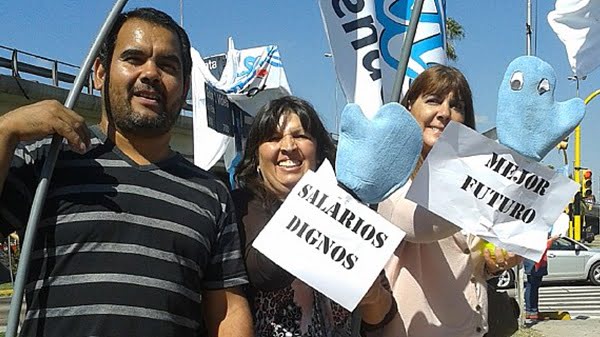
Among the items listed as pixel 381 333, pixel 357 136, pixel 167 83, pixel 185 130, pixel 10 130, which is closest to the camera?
pixel 10 130

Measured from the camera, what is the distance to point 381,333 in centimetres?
231

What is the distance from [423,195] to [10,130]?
1127 mm

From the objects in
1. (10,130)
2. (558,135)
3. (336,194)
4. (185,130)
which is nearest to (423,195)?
(336,194)

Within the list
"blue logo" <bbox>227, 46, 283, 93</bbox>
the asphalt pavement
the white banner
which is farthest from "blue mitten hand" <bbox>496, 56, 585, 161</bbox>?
the asphalt pavement

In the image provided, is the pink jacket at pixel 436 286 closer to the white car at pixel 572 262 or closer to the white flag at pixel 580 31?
the white flag at pixel 580 31

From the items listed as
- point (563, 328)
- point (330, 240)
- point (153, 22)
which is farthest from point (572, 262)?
point (153, 22)

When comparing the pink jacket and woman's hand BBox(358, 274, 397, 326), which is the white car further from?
woman's hand BBox(358, 274, 397, 326)

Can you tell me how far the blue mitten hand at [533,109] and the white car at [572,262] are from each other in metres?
14.6

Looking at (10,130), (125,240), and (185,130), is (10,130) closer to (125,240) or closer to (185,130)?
(125,240)

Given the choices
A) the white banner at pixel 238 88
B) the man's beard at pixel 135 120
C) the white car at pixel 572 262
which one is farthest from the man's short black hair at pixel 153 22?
the white car at pixel 572 262

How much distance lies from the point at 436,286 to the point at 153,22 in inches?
49.0

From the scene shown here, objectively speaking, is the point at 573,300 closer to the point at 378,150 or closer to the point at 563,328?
the point at 563,328

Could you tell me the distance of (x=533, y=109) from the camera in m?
1.97

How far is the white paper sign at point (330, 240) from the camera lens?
6.24 ft
